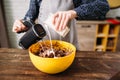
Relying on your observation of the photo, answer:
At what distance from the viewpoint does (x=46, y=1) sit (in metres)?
1.23

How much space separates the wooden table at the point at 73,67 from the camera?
0.84m

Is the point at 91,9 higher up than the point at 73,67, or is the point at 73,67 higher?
the point at 91,9

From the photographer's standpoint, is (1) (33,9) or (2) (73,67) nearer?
(2) (73,67)

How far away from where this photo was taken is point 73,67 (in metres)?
0.93

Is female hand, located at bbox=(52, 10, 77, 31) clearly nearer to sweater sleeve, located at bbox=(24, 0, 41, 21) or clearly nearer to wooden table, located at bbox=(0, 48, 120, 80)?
wooden table, located at bbox=(0, 48, 120, 80)

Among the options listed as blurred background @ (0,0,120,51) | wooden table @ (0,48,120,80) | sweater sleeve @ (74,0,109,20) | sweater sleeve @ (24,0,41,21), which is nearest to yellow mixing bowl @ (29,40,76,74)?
wooden table @ (0,48,120,80)

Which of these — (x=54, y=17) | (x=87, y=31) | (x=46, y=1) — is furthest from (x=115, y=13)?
(x=54, y=17)

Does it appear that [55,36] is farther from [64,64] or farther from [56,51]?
[64,64]

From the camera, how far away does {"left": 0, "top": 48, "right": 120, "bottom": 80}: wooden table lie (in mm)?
838

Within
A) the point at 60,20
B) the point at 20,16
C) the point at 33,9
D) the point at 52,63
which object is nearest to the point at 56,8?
the point at 33,9

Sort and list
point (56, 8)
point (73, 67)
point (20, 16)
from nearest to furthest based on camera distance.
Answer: point (73, 67) < point (56, 8) < point (20, 16)

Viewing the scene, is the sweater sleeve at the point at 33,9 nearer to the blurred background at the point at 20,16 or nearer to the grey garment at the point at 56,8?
the grey garment at the point at 56,8

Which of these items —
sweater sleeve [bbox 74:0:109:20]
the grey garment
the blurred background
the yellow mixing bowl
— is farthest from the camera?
the blurred background

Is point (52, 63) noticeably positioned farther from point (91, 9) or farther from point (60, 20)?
point (91, 9)
